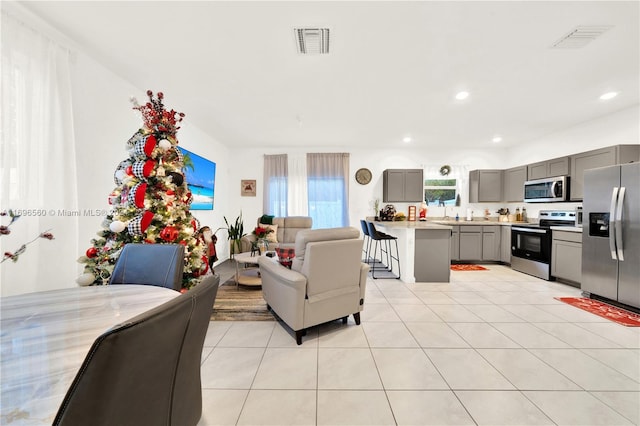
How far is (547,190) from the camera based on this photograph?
4.47 m

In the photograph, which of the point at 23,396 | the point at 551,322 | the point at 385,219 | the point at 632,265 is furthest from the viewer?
the point at 385,219

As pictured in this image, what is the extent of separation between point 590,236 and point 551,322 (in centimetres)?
158

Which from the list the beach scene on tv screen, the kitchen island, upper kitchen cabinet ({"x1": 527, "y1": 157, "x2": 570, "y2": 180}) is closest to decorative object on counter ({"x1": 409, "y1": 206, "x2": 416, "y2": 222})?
the kitchen island

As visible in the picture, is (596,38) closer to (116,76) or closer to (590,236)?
(590,236)

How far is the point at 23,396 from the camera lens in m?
0.60

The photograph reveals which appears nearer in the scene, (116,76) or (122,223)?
(122,223)

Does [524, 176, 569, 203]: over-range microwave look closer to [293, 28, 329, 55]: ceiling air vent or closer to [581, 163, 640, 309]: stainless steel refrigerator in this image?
[581, 163, 640, 309]: stainless steel refrigerator

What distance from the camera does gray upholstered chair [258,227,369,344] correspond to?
2.19m

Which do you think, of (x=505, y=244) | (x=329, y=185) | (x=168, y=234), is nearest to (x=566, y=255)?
(x=505, y=244)

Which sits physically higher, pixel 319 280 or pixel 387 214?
pixel 387 214

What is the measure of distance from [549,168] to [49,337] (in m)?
6.44

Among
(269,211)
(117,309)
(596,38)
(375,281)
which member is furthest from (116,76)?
(596,38)

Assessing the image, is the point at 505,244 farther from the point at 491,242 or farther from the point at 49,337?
the point at 49,337

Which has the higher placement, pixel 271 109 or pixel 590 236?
pixel 271 109
